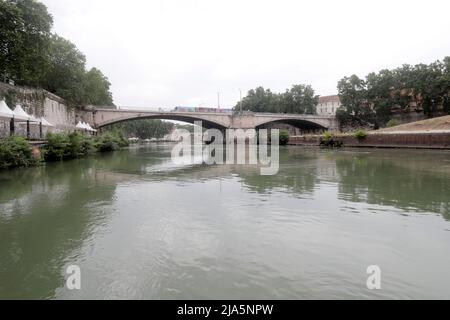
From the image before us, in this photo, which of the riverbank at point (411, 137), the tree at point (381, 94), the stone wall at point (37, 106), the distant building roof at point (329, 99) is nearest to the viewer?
the stone wall at point (37, 106)

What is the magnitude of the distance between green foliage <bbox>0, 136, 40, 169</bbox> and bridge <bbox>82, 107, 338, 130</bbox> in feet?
122

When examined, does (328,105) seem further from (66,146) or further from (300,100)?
(66,146)

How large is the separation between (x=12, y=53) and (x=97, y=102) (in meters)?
43.9

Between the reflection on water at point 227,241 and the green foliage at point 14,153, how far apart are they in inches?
281

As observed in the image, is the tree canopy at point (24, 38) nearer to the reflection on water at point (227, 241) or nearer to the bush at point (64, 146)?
the bush at point (64, 146)

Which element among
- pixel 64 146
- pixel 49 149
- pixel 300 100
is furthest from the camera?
pixel 300 100

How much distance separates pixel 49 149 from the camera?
28.4 m

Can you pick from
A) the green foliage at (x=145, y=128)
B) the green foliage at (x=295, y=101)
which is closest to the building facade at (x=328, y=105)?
the green foliage at (x=295, y=101)

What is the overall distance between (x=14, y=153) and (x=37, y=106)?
1808 centimetres

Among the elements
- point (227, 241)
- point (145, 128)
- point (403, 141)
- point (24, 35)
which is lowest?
point (227, 241)

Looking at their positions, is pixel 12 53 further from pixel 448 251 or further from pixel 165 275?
pixel 448 251

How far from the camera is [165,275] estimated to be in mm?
6062

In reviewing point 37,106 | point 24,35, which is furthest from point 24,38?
point 37,106

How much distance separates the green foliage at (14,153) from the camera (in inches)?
811
